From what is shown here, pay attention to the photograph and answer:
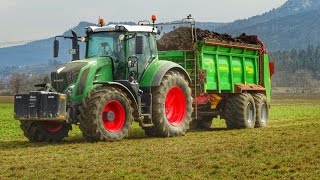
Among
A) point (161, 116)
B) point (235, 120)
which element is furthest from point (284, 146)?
point (235, 120)

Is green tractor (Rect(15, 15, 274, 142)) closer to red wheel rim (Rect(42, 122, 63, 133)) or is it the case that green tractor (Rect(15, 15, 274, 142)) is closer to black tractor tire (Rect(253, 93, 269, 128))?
red wheel rim (Rect(42, 122, 63, 133))

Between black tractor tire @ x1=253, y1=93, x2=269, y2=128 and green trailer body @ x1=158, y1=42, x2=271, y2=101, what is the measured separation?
16.7 inches

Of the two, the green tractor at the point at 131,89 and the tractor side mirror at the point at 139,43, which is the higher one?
the tractor side mirror at the point at 139,43

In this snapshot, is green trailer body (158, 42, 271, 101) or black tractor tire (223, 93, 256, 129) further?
black tractor tire (223, 93, 256, 129)

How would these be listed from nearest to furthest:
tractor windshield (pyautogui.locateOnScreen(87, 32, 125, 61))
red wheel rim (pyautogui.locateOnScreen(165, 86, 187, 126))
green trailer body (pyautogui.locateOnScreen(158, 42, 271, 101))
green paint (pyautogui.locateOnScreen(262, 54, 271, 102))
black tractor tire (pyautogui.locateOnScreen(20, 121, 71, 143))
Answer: black tractor tire (pyautogui.locateOnScreen(20, 121, 71, 143))
tractor windshield (pyautogui.locateOnScreen(87, 32, 125, 61))
red wheel rim (pyautogui.locateOnScreen(165, 86, 187, 126))
green trailer body (pyautogui.locateOnScreen(158, 42, 271, 101))
green paint (pyautogui.locateOnScreen(262, 54, 271, 102))

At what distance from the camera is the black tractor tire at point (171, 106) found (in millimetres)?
15859

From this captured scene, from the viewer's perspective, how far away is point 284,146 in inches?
496

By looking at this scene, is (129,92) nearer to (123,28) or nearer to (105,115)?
(105,115)

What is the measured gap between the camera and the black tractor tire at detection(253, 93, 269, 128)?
21219 mm

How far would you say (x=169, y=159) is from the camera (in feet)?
36.4

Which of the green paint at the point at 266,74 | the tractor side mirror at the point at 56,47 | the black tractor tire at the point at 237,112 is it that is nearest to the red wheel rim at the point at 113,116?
the tractor side mirror at the point at 56,47

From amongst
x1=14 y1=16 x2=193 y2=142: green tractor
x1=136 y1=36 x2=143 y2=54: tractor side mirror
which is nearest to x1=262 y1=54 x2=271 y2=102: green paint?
x1=14 y1=16 x2=193 y2=142: green tractor

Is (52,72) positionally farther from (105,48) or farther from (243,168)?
(243,168)

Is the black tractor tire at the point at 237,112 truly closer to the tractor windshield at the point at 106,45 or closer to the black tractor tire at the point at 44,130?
the tractor windshield at the point at 106,45
